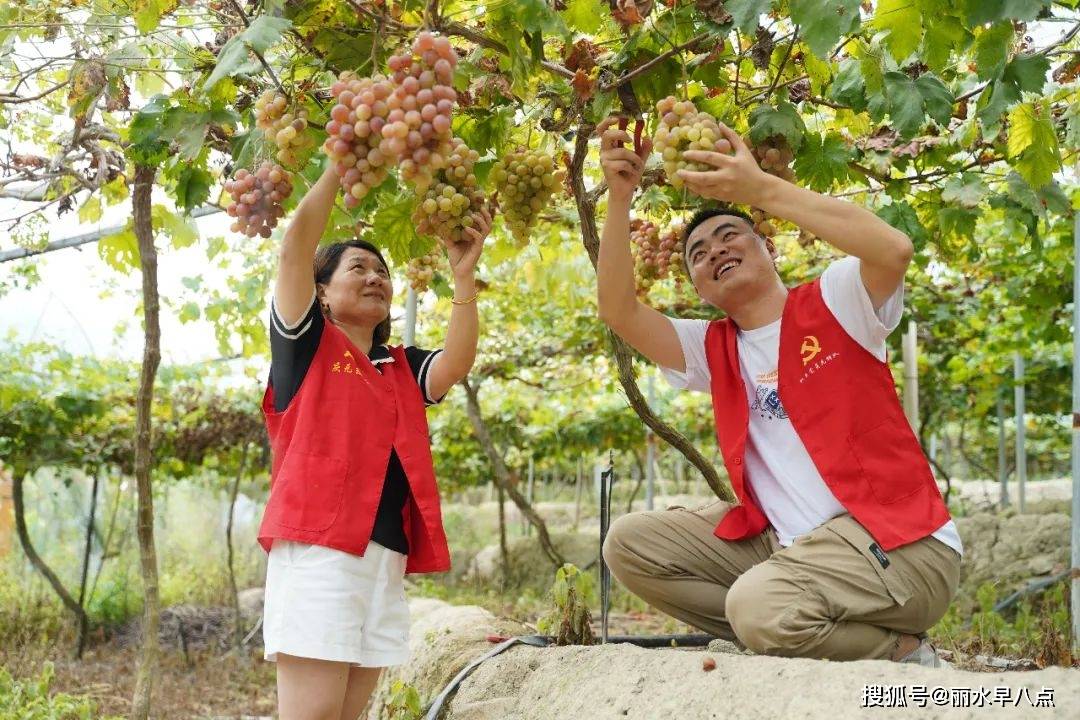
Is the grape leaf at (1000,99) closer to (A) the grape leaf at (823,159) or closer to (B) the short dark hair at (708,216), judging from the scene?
(A) the grape leaf at (823,159)

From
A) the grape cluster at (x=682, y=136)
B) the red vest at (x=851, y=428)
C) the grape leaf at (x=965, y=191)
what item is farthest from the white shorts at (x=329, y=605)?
the grape leaf at (x=965, y=191)

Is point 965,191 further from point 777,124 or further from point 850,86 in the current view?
point 777,124

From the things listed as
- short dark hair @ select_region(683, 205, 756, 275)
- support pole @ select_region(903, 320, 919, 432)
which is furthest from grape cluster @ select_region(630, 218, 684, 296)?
support pole @ select_region(903, 320, 919, 432)

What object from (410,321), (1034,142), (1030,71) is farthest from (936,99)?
(410,321)

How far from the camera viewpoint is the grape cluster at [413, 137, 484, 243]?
194 cm

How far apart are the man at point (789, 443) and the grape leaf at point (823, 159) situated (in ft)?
0.76

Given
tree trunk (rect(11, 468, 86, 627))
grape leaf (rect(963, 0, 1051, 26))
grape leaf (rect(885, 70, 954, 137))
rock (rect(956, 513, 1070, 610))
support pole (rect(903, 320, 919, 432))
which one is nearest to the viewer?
grape leaf (rect(963, 0, 1051, 26))

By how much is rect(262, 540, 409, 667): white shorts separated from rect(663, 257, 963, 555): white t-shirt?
1.07 meters

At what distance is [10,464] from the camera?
805 cm

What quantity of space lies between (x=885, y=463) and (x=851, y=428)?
12 cm

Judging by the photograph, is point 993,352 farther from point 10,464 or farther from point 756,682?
point 10,464

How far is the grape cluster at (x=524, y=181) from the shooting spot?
2137mm

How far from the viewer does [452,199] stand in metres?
1.94

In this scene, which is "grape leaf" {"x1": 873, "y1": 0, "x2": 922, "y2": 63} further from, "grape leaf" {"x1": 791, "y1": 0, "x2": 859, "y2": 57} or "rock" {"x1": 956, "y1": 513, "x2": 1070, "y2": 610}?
"rock" {"x1": 956, "y1": 513, "x2": 1070, "y2": 610}
